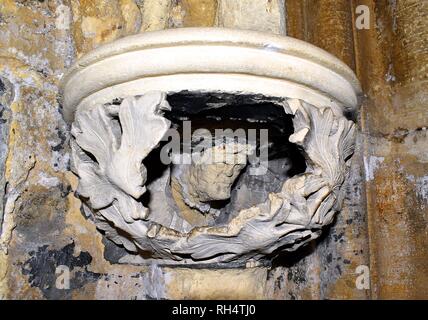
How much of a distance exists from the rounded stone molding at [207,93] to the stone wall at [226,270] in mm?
151

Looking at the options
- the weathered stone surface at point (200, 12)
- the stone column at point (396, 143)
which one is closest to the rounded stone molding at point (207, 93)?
the stone column at point (396, 143)

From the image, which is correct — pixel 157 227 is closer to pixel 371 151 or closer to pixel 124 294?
pixel 124 294

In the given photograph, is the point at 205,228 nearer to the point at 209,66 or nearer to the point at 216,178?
the point at 216,178

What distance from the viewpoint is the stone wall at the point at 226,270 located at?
3.57ft

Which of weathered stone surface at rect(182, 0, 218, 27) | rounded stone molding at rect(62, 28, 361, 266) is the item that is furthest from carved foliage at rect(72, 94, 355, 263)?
weathered stone surface at rect(182, 0, 218, 27)

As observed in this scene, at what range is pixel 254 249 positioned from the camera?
3.25 ft

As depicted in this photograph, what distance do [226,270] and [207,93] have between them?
0.46m

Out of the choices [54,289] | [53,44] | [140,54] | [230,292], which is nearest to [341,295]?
[230,292]

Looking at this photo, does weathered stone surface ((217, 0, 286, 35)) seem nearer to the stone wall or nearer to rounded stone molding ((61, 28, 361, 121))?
the stone wall

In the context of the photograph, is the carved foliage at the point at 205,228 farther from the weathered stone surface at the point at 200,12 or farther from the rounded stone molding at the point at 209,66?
the weathered stone surface at the point at 200,12

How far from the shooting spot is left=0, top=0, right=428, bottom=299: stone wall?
1088 mm

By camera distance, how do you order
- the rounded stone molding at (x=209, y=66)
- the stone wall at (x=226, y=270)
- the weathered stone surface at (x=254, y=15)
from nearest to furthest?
1. the rounded stone molding at (x=209, y=66)
2. the weathered stone surface at (x=254, y=15)
3. the stone wall at (x=226, y=270)

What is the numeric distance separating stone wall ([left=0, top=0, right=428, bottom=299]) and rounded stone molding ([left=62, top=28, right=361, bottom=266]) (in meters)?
0.15

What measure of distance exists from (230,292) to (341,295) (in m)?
0.39
